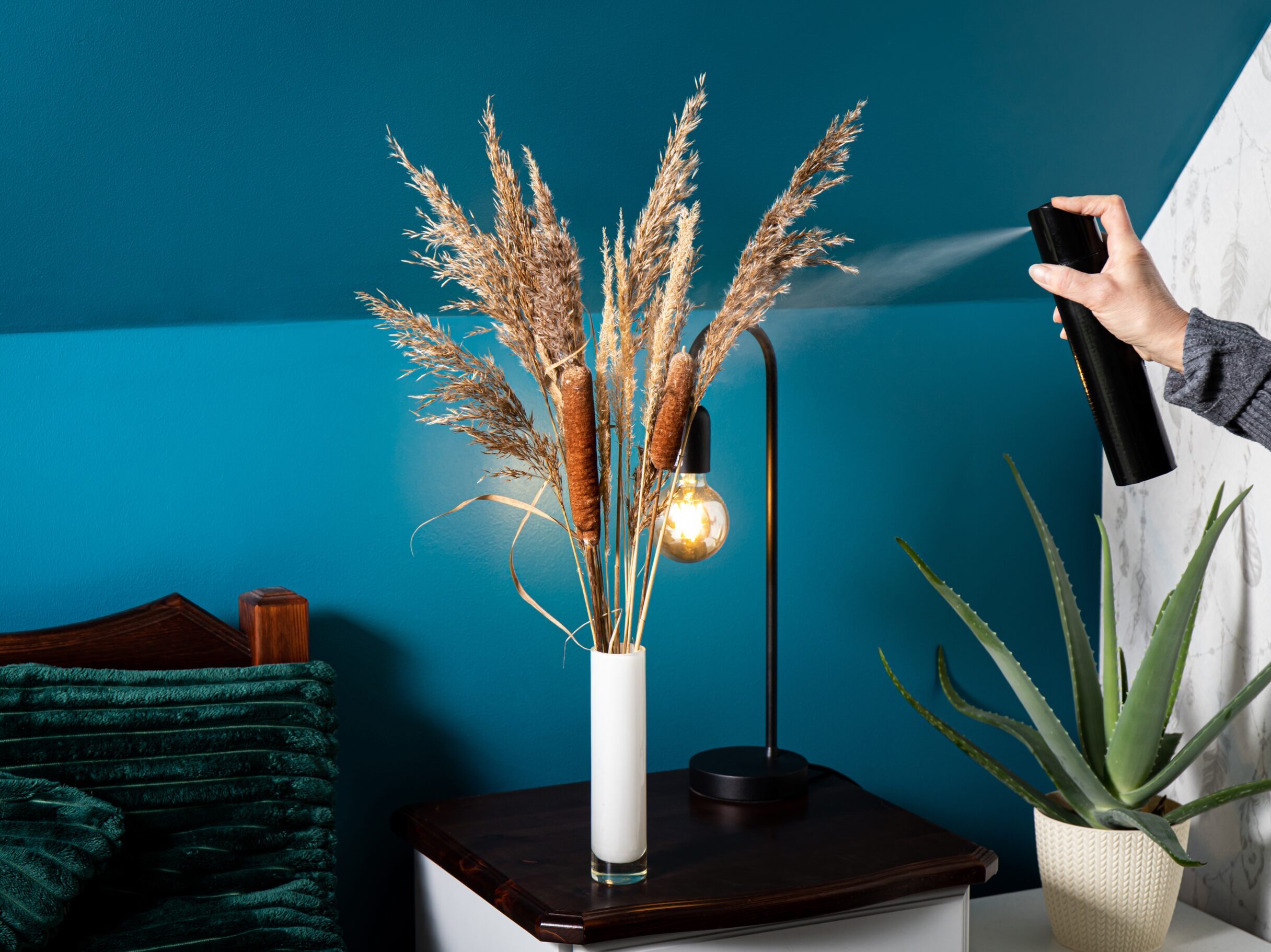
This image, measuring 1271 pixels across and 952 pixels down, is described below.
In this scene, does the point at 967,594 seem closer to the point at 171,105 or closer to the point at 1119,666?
the point at 1119,666

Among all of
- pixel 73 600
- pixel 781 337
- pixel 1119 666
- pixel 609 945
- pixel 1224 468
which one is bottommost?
pixel 609 945

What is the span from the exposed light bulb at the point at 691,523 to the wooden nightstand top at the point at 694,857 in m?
0.35

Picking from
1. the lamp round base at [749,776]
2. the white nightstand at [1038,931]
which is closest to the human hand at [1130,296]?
the lamp round base at [749,776]

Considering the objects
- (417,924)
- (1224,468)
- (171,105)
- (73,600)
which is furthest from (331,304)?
(1224,468)

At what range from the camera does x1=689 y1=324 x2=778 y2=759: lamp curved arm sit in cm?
162

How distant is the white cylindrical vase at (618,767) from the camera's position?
1.22 metres

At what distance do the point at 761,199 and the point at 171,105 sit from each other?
0.80 m

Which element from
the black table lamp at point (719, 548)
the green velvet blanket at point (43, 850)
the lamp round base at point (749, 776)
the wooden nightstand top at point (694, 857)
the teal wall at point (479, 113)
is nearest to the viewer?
the green velvet blanket at point (43, 850)

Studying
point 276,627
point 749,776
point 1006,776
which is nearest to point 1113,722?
point 1006,776

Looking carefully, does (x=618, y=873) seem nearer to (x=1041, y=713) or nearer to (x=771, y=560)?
(x=771, y=560)

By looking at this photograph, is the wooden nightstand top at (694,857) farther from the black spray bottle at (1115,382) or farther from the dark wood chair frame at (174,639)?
the black spray bottle at (1115,382)

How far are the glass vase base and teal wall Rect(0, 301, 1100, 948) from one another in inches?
3.0

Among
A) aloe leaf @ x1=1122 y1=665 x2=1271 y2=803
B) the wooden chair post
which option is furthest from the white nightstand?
the wooden chair post

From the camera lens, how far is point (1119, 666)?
5.62 ft
